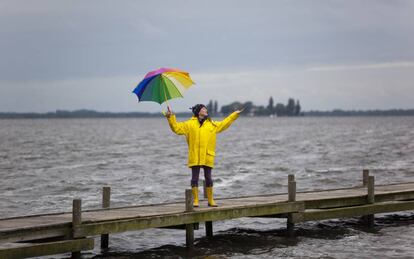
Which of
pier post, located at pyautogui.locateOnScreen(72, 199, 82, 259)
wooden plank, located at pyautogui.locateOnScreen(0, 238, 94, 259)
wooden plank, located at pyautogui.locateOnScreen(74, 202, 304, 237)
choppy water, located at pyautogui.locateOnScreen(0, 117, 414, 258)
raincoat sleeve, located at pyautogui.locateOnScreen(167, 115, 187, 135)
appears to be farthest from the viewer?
choppy water, located at pyautogui.locateOnScreen(0, 117, 414, 258)

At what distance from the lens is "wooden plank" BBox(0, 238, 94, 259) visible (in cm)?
1398

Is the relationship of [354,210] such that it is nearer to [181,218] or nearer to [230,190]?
[181,218]

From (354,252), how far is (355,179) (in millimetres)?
20519

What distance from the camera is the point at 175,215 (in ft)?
54.0

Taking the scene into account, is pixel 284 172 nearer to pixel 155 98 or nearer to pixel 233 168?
pixel 233 168

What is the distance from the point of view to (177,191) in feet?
107

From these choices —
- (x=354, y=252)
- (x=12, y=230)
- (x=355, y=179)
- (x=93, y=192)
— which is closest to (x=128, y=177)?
(x=93, y=192)

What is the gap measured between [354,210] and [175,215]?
6207mm

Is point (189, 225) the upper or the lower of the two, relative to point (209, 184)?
lower

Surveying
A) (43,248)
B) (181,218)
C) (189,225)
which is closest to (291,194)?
(189,225)

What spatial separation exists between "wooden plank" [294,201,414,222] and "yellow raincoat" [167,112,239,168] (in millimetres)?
3808

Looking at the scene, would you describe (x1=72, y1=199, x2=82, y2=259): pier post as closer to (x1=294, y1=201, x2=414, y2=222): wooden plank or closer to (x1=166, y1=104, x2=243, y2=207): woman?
(x1=166, y1=104, x2=243, y2=207): woman

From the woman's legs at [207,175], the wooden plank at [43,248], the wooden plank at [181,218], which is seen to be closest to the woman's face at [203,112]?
the woman's legs at [207,175]

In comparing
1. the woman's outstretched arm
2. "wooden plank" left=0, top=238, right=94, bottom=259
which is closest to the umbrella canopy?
the woman's outstretched arm
